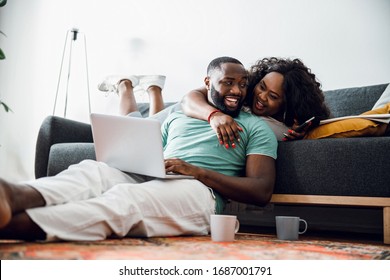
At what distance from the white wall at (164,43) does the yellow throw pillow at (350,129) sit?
3.11 feet

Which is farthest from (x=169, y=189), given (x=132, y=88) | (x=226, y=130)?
(x=132, y=88)

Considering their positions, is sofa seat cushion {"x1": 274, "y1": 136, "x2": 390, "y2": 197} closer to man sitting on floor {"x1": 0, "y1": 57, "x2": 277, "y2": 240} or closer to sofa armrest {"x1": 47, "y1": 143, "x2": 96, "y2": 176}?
man sitting on floor {"x1": 0, "y1": 57, "x2": 277, "y2": 240}

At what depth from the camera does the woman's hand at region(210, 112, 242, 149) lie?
162 cm

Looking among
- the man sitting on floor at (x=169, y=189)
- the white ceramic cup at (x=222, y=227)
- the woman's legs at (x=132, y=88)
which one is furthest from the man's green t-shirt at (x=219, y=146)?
the woman's legs at (x=132, y=88)

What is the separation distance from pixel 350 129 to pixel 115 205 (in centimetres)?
99

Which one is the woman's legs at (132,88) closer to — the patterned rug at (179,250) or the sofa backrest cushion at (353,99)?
A: the sofa backrest cushion at (353,99)

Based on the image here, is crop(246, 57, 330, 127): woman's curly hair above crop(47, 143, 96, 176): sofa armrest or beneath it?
above

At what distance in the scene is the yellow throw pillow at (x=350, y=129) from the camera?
165 cm

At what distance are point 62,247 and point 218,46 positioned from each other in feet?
7.62

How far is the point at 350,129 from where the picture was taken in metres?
1.67

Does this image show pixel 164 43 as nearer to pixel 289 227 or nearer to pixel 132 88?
pixel 132 88

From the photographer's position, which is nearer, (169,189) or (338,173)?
(169,189)

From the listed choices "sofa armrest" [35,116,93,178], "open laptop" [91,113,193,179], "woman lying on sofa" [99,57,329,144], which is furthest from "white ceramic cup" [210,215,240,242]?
"sofa armrest" [35,116,93,178]

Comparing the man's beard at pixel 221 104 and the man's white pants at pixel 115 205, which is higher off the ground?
the man's beard at pixel 221 104
